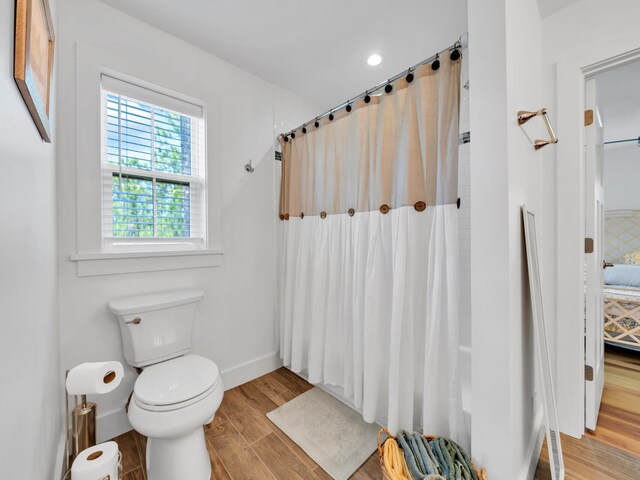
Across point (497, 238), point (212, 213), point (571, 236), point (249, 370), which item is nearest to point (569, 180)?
point (571, 236)

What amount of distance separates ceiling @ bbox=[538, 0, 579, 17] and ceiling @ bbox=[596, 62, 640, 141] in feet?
2.38

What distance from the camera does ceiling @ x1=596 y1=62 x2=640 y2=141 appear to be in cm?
223

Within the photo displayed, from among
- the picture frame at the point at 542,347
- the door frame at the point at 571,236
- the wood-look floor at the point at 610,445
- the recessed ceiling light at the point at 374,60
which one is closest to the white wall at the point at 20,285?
the picture frame at the point at 542,347

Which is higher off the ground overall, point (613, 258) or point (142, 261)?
point (142, 261)

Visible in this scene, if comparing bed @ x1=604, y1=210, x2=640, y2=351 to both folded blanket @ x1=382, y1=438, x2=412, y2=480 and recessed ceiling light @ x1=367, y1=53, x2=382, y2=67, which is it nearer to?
folded blanket @ x1=382, y1=438, x2=412, y2=480

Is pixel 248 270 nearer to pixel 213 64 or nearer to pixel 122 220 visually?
pixel 122 220

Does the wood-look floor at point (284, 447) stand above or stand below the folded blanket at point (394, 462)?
below

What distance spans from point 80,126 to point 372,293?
1844 millimetres

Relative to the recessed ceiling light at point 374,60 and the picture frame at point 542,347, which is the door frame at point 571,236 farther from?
the recessed ceiling light at point 374,60

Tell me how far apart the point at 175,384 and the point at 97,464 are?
14.5 inches

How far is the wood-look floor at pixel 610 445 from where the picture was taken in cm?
132

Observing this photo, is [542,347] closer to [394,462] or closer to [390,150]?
[394,462]

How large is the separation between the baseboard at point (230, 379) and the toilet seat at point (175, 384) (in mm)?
427

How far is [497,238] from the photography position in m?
1.03
